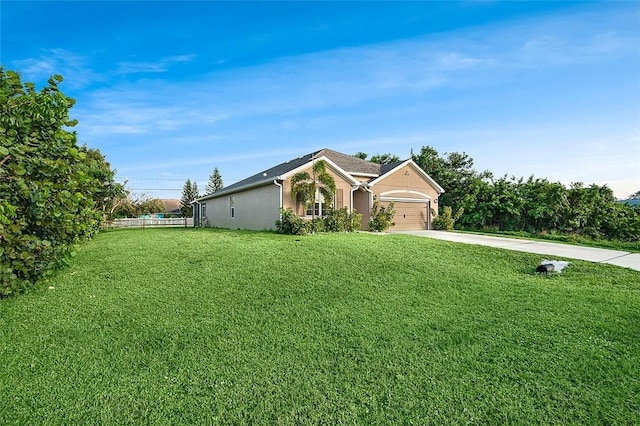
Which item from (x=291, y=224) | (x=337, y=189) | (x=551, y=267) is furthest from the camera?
(x=337, y=189)

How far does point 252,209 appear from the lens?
1753cm

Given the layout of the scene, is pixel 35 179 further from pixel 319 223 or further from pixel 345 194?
pixel 345 194

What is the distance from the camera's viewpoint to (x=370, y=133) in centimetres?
1784

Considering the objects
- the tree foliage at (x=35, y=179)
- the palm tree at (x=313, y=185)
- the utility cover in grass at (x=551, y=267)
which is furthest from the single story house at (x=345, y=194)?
the tree foliage at (x=35, y=179)

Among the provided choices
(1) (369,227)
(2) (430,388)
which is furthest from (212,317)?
(1) (369,227)

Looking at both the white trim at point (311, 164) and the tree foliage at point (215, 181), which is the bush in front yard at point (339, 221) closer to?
the white trim at point (311, 164)

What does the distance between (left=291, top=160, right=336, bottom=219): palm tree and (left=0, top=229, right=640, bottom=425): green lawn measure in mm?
8057

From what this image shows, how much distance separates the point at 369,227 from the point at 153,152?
15863mm

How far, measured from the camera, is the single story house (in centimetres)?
1511

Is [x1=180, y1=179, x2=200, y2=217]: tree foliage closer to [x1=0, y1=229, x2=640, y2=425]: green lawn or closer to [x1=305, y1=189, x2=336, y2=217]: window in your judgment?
[x1=305, y1=189, x2=336, y2=217]: window

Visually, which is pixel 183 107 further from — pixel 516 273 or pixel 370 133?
pixel 516 273

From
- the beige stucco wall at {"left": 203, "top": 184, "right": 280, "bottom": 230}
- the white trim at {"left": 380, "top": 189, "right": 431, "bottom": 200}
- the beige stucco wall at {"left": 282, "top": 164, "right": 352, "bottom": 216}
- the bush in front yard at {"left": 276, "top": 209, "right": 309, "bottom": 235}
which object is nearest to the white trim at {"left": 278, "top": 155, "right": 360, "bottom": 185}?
the beige stucco wall at {"left": 282, "top": 164, "right": 352, "bottom": 216}

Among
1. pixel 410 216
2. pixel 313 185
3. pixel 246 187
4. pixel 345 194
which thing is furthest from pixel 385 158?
pixel 313 185

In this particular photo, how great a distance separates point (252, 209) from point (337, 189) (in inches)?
194
